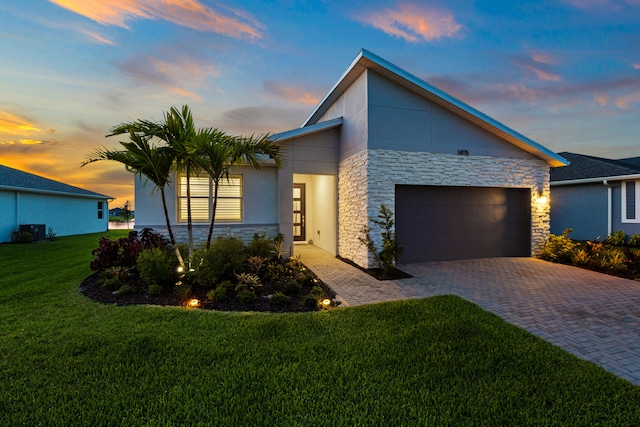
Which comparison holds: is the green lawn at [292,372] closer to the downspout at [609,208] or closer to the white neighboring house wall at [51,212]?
the downspout at [609,208]

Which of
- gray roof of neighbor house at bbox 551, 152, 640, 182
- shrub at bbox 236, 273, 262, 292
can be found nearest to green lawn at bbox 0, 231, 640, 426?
shrub at bbox 236, 273, 262, 292

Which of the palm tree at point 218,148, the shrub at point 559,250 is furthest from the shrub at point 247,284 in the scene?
the shrub at point 559,250

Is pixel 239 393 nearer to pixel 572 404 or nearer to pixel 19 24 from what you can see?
pixel 572 404

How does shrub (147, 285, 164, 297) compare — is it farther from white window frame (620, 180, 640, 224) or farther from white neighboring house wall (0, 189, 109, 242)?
white window frame (620, 180, 640, 224)

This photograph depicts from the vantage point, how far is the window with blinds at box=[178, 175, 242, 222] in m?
8.86

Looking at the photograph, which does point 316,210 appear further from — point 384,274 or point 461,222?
point 461,222

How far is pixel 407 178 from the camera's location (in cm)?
830

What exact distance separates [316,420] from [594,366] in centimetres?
312

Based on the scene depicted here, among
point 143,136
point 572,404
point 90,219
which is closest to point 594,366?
point 572,404

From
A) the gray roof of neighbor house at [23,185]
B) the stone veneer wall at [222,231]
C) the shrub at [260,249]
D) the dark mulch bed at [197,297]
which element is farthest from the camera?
the gray roof of neighbor house at [23,185]

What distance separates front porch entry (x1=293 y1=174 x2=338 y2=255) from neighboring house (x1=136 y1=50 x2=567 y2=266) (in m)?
0.12

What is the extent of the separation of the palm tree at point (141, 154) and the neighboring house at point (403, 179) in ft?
7.75

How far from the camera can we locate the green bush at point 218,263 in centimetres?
565

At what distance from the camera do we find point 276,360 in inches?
120
